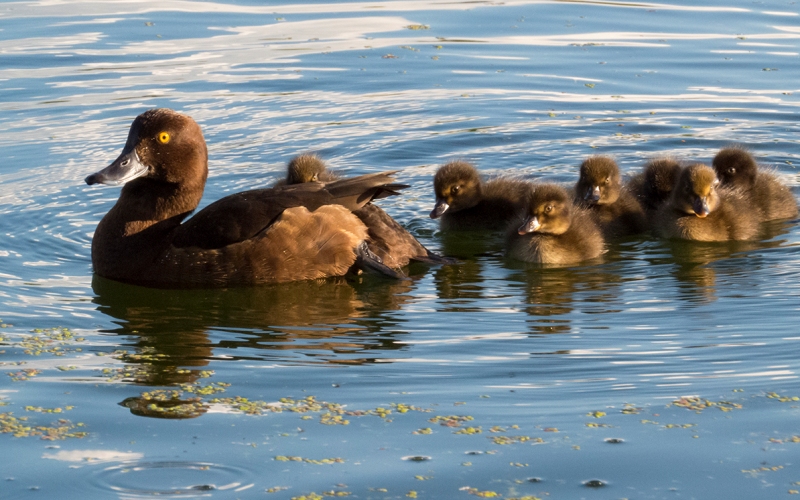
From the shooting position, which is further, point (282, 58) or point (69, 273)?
point (282, 58)

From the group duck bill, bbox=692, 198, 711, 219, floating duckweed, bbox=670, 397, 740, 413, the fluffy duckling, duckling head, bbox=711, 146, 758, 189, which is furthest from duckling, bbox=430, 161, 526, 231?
floating duckweed, bbox=670, 397, 740, 413

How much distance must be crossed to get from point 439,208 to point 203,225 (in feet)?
7.04

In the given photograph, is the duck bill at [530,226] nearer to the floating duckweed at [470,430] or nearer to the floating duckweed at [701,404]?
the floating duckweed at [701,404]

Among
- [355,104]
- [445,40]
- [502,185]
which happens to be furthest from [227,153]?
[445,40]

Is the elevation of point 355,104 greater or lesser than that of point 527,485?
greater

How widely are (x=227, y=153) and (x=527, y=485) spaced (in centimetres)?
722

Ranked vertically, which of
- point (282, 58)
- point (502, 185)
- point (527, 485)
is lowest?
point (527, 485)

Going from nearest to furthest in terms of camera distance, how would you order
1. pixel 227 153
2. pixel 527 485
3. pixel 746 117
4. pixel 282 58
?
pixel 527 485
pixel 227 153
pixel 746 117
pixel 282 58

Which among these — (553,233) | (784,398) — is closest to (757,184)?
(553,233)

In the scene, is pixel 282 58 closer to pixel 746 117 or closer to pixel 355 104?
pixel 355 104

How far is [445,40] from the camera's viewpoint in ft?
50.0

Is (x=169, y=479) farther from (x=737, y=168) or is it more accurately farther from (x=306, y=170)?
(x=737, y=168)

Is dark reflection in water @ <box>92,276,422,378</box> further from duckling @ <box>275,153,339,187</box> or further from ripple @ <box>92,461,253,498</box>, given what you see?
duckling @ <box>275,153,339,187</box>

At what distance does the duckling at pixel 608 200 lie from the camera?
29.7ft
